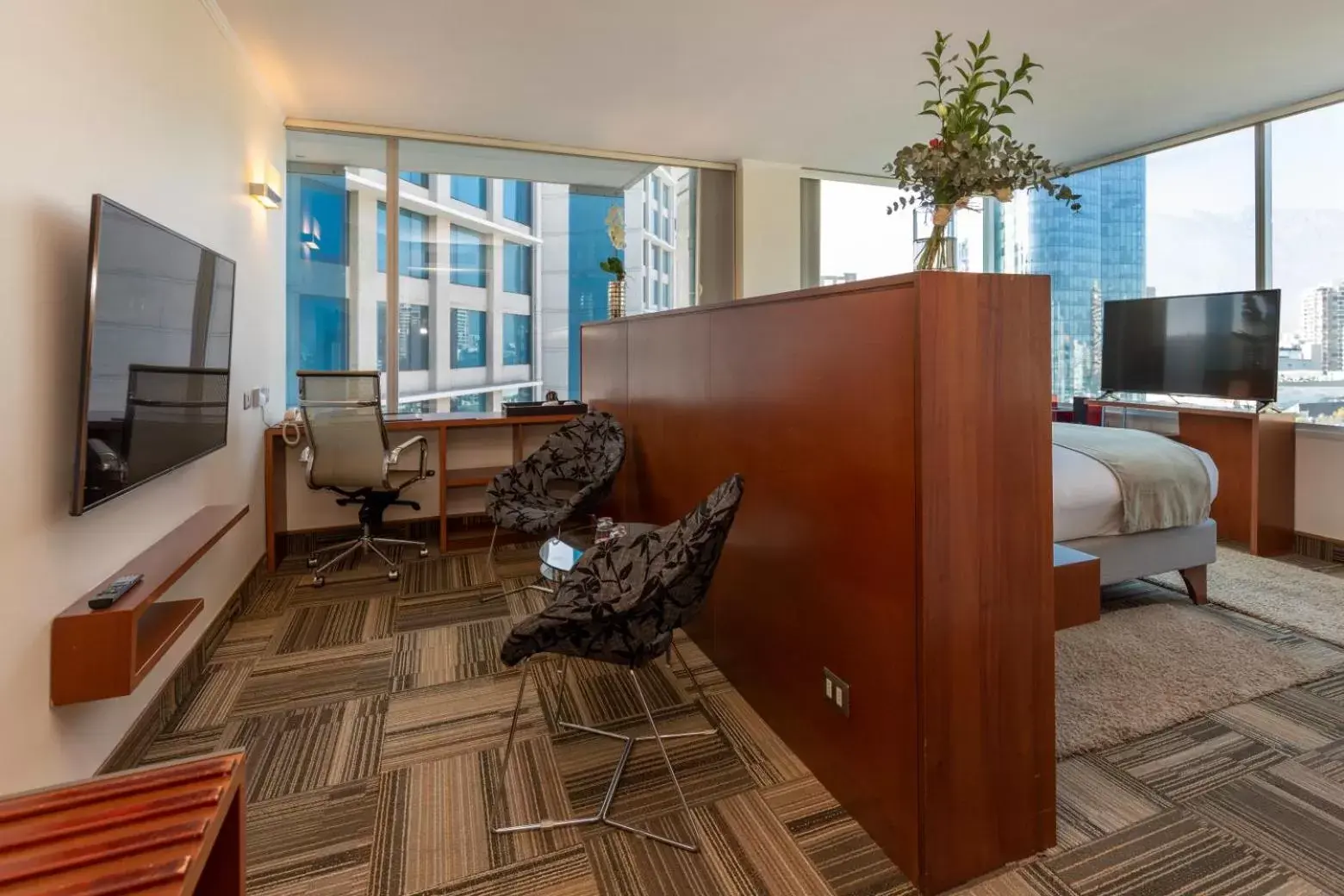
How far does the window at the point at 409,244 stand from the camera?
4.82 m

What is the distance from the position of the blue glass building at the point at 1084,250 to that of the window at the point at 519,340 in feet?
14.3

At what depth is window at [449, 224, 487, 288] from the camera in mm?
5117

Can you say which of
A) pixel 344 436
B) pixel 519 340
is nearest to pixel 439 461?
pixel 344 436

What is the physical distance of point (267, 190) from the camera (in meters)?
3.66

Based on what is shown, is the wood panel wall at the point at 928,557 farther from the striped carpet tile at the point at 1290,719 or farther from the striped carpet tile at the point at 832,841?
the striped carpet tile at the point at 1290,719

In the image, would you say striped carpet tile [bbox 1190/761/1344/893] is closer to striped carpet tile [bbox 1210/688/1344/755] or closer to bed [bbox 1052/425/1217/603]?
striped carpet tile [bbox 1210/688/1344/755]

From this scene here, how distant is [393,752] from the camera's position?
2219mm

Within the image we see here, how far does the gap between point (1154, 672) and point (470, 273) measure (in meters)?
4.93

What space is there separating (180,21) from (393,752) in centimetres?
293

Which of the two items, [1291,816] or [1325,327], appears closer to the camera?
[1291,816]

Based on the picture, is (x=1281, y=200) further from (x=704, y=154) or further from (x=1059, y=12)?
(x=704, y=154)

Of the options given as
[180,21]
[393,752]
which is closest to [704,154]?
[180,21]

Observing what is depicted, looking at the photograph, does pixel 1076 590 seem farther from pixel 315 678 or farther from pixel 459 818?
pixel 315 678

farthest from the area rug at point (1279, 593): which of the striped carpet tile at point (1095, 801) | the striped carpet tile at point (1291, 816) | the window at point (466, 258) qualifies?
the window at point (466, 258)
